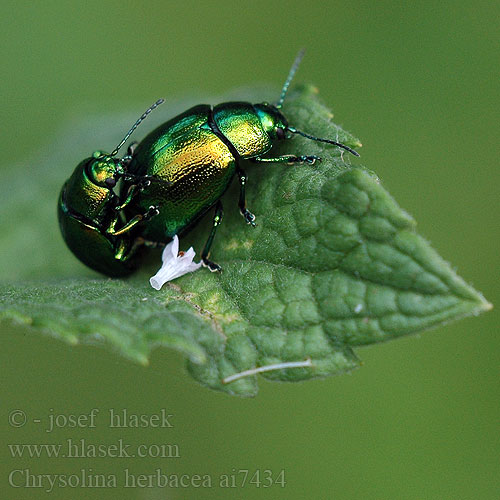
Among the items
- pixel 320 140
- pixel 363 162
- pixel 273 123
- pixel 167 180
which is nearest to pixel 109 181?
pixel 167 180

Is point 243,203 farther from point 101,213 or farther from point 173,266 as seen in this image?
point 101,213

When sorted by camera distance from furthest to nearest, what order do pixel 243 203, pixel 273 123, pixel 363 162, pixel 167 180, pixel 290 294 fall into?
pixel 363 162 < pixel 273 123 < pixel 167 180 < pixel 243 203 < pixel 290 294

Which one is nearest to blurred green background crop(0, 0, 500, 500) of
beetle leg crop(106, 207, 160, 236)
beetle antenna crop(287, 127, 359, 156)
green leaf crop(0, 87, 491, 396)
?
beetle antenna crop(287, 127, 359, 156)

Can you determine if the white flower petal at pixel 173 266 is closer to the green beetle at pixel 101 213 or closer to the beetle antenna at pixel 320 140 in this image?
the green beetle at pixel 101 213

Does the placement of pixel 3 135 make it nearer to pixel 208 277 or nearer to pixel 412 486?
pixel 208 277

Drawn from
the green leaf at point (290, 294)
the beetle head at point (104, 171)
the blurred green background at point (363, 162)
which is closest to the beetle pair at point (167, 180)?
the beetle head at point (104, 171)

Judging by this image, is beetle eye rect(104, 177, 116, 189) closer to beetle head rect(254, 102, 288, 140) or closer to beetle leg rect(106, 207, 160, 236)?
beetle leg rect(106, 207, 160, 236)

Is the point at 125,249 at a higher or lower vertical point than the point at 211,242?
Result: lower

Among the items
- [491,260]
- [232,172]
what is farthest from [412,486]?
[232,172]
